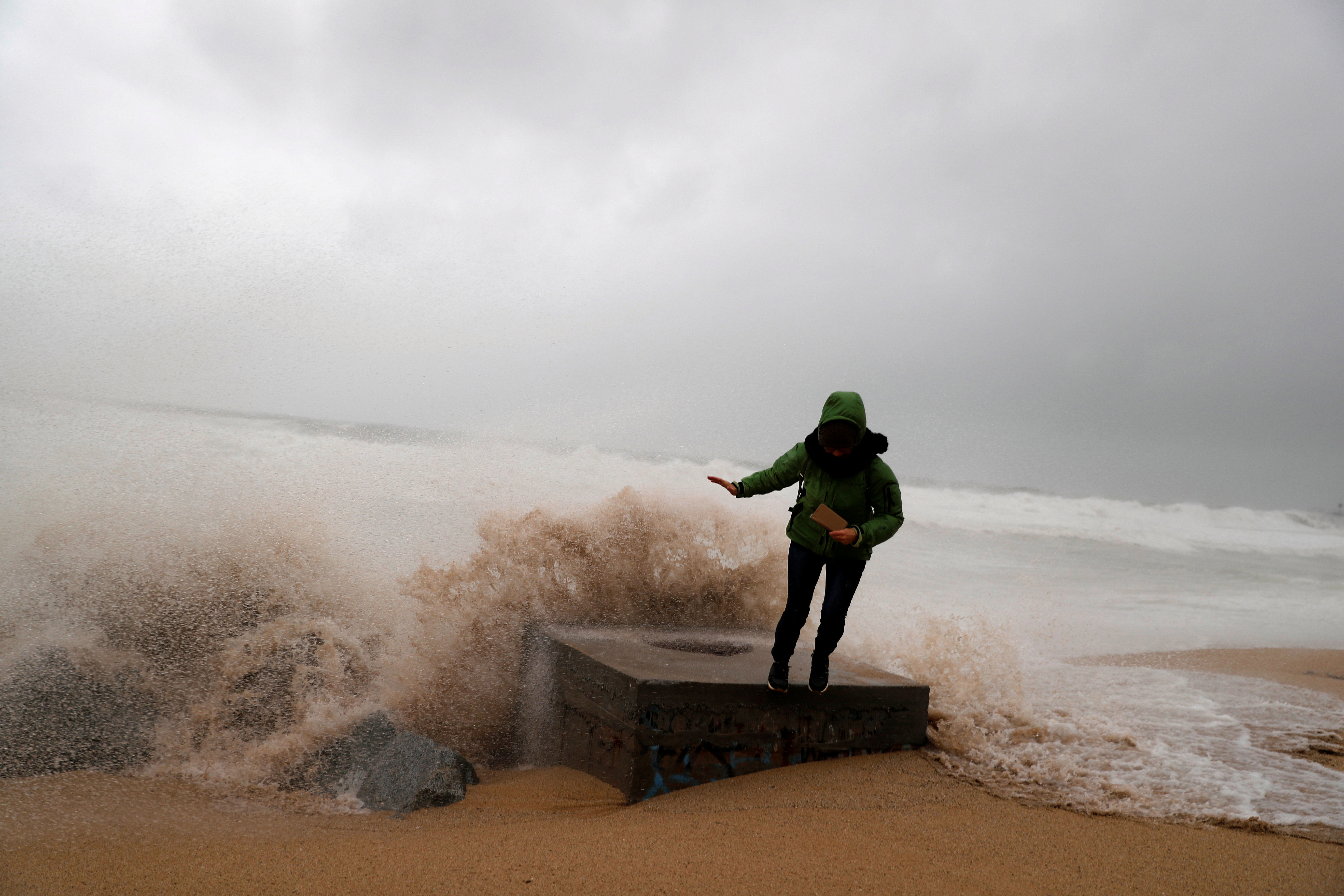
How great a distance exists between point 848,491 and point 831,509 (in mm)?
131

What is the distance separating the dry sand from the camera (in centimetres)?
254

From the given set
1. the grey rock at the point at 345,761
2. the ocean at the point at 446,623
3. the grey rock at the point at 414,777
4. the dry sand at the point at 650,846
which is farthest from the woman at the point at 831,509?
the grey rock at the point at 345,761

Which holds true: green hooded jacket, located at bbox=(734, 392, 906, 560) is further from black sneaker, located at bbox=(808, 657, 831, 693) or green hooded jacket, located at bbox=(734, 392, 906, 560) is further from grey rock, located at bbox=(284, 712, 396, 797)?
grey rock, located at bbox=(284, 712, 396, 797)

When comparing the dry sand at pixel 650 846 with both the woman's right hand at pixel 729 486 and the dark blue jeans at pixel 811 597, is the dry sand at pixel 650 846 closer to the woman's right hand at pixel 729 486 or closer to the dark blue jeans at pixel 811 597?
the dark blue jeans at pixel 811 597

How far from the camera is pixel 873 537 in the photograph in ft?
11.2

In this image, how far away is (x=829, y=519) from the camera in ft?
11.0

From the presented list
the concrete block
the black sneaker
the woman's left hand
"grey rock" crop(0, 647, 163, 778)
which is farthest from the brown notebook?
"grey rock" crop(0, 647, 163, 778)

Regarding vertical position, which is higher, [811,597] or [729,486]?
[729,486]

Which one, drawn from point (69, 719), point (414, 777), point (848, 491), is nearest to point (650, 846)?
point (414, 777)

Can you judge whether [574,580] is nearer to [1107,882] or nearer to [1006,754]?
[1006,754]

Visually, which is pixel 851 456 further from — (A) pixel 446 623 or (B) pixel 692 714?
(A) pixel 446 623

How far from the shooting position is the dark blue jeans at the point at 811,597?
3.50 metres

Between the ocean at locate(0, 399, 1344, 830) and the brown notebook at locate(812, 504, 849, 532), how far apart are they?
1058mm

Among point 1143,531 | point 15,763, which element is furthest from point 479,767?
point 1143,531
